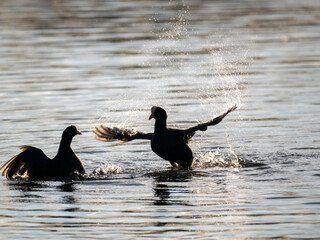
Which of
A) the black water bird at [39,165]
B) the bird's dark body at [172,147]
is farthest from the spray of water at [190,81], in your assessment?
the black water bird at [39,165]

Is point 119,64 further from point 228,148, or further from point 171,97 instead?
point 228,148

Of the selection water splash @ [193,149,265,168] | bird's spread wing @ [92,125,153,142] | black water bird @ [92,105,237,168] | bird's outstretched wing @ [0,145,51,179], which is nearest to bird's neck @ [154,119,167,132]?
black water bird @ [92,105,237,168]

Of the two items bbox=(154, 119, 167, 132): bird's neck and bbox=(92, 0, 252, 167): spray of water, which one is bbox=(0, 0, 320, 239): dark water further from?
bbox=(154, 119, 167, 132): bird's neck

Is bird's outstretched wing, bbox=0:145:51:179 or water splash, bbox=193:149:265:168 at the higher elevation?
bird's outstretched wing, bbox=0:145:51:179

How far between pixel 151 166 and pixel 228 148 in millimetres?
1705

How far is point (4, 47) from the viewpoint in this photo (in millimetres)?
28391

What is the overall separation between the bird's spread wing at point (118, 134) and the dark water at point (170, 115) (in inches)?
13.7

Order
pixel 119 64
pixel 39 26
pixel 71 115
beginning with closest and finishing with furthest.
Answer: pixel 71 115 < pixel 119 64 < pixel 39 26

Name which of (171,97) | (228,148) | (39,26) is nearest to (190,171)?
(228,148)

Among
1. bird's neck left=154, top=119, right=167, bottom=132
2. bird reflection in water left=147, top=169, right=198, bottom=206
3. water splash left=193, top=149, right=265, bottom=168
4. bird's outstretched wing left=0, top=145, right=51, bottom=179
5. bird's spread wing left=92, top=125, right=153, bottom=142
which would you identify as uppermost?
bird's neck left=154, top=119, right=167, bottom=132

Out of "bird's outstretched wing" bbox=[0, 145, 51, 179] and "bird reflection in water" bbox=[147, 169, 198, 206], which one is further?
"bird's outstretched wing" bbox=[0, 145, 51, 179]

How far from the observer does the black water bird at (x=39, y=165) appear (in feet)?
42.1

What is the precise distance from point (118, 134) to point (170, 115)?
11.1 feet

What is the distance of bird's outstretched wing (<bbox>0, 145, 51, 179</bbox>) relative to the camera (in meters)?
12.9
